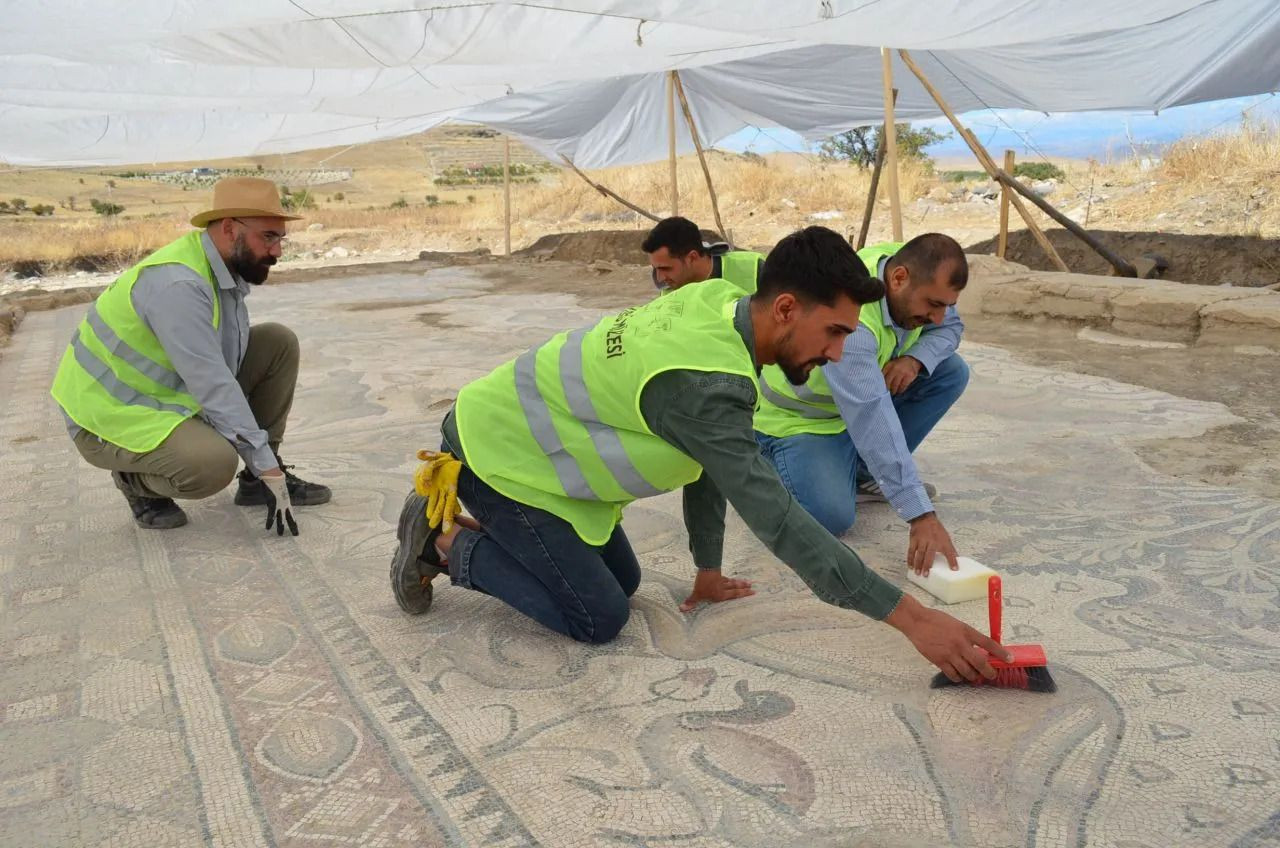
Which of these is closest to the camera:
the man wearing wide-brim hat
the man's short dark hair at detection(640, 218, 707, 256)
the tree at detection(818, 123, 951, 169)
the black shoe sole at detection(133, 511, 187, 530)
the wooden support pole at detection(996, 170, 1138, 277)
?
the man wearing wide-brim hat

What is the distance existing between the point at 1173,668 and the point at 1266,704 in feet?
0.68

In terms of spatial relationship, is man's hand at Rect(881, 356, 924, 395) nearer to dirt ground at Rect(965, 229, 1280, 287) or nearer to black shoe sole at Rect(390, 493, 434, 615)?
black shoe sole at Rect(390, 493, 434, 615)

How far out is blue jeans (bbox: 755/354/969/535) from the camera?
10.2 ft

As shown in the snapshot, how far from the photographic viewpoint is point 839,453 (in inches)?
128

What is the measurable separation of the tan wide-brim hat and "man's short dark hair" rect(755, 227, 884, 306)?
1.99 metres

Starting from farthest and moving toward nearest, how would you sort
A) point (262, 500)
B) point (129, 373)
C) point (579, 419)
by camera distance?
point (262, 500) < point (129, 373) < point (579, 419)

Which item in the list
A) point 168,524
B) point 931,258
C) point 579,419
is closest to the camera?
point 579,419

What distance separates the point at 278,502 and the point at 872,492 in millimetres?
2059

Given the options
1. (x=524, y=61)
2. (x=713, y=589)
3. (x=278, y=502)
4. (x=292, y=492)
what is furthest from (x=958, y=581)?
(x=524, y=61)

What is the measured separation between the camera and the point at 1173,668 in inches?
88.8

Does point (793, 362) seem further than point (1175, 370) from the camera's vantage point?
No

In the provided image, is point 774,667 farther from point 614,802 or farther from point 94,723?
point 94,723

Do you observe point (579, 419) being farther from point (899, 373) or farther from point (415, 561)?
point (899, 373)

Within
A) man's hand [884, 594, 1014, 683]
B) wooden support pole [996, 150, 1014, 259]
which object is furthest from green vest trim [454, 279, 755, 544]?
wooden support pole [996, 150, 1014, 259]
